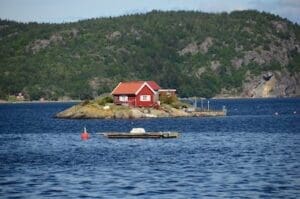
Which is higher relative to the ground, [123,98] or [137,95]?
[137,95]

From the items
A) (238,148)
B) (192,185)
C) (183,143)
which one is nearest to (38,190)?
(192,185)

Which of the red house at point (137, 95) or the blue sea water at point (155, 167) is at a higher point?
the red house at point (137, 95)

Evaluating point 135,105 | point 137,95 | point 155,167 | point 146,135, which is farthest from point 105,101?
point 155,167

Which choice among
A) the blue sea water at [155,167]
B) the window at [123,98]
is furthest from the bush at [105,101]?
the blue sea water at [155,167]

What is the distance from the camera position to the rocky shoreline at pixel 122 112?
15200 cm

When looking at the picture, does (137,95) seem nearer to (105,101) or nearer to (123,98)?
(123,98)

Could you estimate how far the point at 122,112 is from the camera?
15262 centimetres

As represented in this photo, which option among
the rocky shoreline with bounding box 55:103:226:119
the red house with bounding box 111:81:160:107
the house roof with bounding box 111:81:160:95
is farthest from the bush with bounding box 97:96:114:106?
the house roof with bounding box 111:81:160:95

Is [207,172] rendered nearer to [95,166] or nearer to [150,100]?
[95,166]

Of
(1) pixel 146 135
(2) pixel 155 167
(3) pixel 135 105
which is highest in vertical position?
(3) pixel 135 105

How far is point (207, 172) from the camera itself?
Answer: 193 ft

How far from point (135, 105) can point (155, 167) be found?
301ft

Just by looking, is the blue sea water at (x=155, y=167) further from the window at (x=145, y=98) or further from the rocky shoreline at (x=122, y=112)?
the window at (x=145, y=98)

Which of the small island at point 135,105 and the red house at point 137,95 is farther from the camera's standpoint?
the red house at point 137,95
